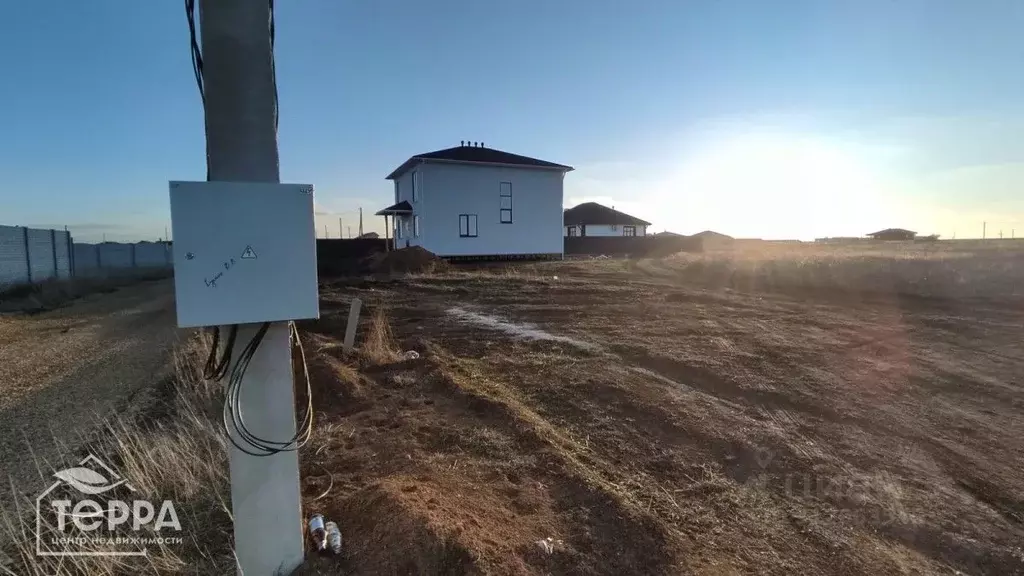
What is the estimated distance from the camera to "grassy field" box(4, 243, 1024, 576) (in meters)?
2.54

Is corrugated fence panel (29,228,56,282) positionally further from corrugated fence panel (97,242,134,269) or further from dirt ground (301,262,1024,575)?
dirt ground (301,262,1024,575)

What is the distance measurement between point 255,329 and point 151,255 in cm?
4190

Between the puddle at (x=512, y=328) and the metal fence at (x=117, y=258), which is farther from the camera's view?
the metal fence at (x=117, y=258)

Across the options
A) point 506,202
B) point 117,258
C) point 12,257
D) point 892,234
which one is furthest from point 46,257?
point 892,234

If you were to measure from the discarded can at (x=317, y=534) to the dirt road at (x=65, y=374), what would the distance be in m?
2.51

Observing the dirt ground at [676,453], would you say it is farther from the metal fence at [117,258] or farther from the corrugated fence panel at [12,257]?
the metal fence at [117,258]

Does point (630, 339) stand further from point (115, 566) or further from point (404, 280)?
point (404, 280)

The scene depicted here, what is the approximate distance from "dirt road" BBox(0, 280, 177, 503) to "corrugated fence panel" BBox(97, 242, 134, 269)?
21.3 metres

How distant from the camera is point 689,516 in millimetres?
2916

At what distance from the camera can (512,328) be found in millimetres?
9078

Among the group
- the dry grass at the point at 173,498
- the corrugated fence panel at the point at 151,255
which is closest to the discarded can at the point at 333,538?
the dry grass at the point at 173,498

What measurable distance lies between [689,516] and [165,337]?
32.9 feet

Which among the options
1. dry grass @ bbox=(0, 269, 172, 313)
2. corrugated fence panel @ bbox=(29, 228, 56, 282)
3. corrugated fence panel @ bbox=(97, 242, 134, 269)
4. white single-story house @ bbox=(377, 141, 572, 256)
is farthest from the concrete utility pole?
corrugated fence panel @ bbox=(97, 242, 134, 269)

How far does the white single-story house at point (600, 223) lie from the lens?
47.0 m
